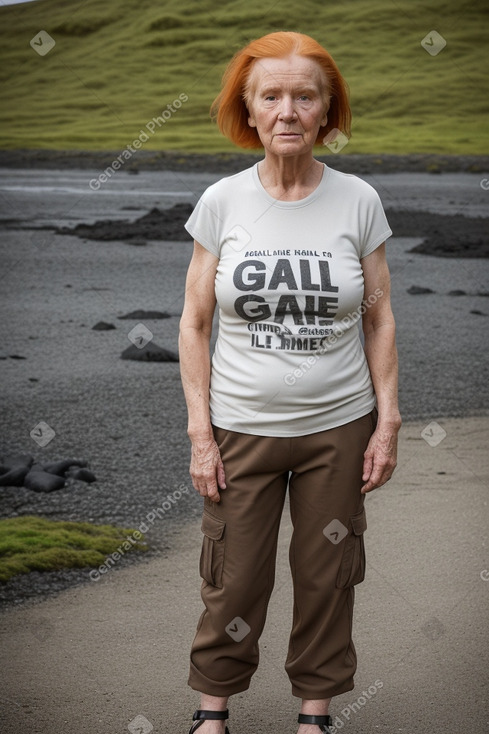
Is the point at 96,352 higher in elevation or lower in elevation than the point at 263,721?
lower

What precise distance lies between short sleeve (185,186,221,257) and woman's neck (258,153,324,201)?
0.38ft

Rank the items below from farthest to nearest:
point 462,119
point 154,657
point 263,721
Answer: point 462,119 < point 154,657 < point 263,721

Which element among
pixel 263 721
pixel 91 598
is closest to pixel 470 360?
pixel 91 598

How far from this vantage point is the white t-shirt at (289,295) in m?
1.92

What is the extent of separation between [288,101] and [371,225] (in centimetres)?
30

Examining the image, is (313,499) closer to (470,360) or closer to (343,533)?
(343,533)

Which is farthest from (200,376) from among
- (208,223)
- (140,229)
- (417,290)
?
(140,229)

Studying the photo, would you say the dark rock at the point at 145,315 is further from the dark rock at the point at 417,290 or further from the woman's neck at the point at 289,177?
the woman's neck at the point at 289,177

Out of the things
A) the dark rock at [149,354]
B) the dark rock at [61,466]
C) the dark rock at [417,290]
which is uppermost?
the dark rock at [61,466]

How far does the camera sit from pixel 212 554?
6.81 ft

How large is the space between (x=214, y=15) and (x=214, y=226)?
1835cm

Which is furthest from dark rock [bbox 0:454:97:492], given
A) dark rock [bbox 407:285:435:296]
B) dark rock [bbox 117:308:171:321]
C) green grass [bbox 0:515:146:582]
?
dark rock [bbox 407:285:435:296]

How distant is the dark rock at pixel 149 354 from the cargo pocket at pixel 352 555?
4.49 metres

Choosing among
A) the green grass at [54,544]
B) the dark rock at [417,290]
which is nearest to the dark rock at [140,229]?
the dark rock at [417,290]
